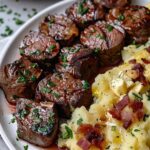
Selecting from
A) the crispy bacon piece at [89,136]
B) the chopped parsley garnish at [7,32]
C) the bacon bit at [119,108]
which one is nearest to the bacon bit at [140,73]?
the bacon bit at [119,108]

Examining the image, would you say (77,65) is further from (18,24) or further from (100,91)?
(18,24)

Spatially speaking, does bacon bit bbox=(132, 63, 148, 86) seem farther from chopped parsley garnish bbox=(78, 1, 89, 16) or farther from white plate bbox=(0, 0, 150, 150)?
white plate bbox=(0, 0, 150, 150)

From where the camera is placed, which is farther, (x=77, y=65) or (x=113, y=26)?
(x=113, y=26)

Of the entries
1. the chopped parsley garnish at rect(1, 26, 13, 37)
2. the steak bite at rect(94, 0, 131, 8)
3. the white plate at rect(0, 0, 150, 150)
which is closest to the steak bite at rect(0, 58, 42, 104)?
the white plate at rect(0, 0, 150, 150)

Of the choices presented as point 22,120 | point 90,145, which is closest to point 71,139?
point 90,145

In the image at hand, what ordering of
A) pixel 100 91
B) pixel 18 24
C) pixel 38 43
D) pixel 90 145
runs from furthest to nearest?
pixel 18 24 → pixel 38 43 → pixel 100 91 → pixel 90 145

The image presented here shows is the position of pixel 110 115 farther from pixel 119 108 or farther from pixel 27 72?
pixel 27 72
